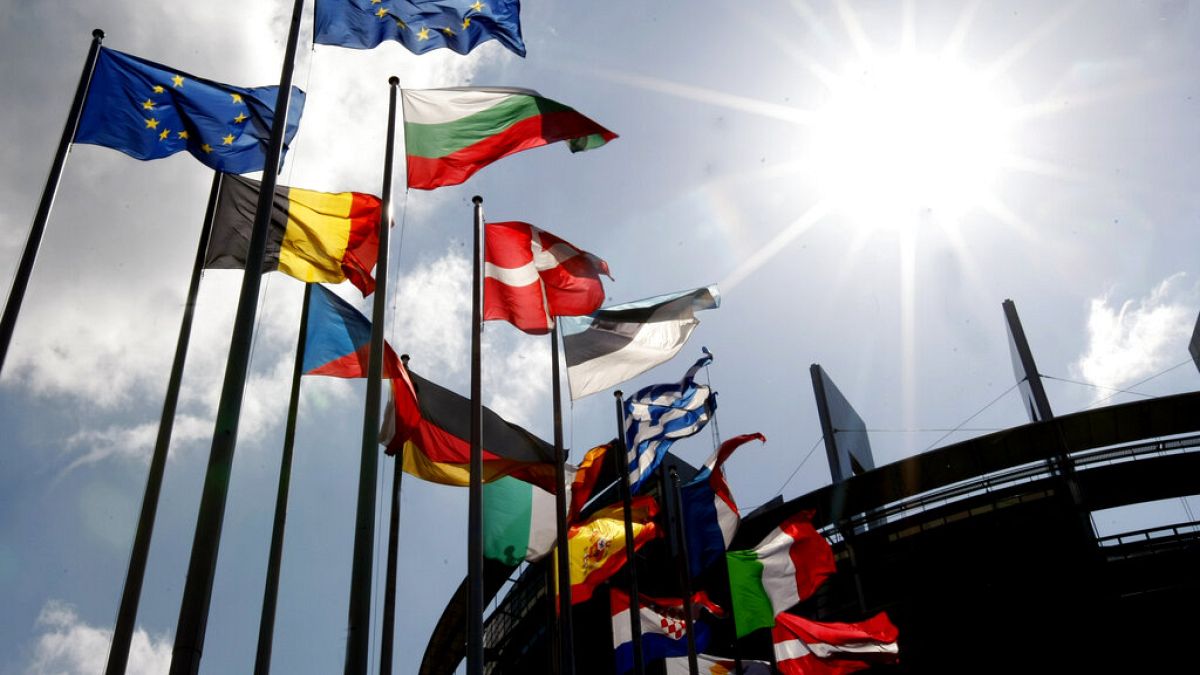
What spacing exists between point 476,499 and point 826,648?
14.3m

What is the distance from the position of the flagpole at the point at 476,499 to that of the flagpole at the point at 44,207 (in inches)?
226

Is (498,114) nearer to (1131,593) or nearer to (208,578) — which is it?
(208,578)

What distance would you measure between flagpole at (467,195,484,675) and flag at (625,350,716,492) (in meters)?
7.12

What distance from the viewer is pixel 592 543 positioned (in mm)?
21016

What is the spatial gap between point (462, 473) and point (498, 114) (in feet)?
20.7

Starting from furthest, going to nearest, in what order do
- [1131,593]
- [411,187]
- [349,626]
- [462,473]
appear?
[1131,593] < [462,473] < [411,187] < [349,626]

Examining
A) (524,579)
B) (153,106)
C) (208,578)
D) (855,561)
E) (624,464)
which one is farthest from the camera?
(524,579)

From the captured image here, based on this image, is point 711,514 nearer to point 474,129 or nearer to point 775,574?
point 775,574

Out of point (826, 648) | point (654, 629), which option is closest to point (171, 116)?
point (654, 629)

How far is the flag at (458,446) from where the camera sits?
17.1 meters

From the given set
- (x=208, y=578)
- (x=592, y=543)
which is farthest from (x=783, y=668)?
(x=208, y=578)

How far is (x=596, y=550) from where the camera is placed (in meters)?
20.9

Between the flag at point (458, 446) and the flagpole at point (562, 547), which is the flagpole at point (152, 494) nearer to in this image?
the flag at point (458, 446)

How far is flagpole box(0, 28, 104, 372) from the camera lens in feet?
35.7
